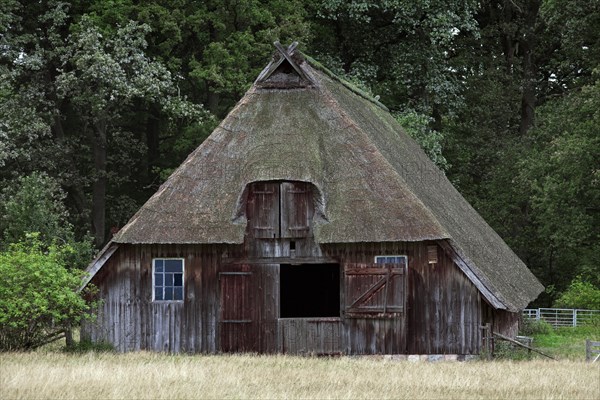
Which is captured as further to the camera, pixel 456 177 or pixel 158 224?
pixel 456 177

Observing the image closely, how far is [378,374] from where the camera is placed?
23.6m

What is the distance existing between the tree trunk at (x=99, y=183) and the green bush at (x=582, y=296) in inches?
728

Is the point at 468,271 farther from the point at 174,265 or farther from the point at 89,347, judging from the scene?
the point at 89,347

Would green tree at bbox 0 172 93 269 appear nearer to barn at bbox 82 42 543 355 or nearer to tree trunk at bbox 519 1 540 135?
barn at bbox 82 42 543 355

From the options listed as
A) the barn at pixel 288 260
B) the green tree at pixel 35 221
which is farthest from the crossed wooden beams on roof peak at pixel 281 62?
the green tree at pixel 35 221

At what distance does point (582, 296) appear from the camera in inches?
1742

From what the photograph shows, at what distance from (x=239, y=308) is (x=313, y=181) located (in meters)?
3.74

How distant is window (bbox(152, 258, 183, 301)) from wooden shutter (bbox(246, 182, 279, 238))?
83.1 inches

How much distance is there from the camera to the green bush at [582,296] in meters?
43.9

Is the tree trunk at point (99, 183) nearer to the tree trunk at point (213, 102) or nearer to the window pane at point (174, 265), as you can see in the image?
the tree trunk at point (213, 102)

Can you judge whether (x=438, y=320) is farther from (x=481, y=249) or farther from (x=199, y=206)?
(x=199, y=206)

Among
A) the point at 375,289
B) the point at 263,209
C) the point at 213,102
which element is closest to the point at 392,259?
the point at 375,289

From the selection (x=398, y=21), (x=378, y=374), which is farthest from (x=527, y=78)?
(x=378, y=374)

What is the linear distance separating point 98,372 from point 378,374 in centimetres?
566
